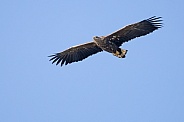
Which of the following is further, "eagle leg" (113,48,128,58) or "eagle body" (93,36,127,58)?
"eagle body" (93,36,127,58)

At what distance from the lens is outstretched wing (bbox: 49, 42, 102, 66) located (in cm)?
2892

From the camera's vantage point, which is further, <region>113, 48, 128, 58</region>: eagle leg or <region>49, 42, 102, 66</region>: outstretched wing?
<region>49, 42, 102, 66</region>: outstretched wing

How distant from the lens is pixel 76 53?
2930 cm

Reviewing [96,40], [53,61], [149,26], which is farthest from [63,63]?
[149,26]

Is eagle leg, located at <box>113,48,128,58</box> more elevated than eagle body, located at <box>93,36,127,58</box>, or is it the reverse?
eagle body, located at <box>93,36,127,58</box>

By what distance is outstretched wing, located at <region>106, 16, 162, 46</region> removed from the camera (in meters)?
27.4

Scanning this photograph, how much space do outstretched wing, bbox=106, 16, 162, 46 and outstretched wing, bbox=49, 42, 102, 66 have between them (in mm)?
1279

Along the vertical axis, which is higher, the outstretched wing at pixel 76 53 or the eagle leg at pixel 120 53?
the outstretched wing at pixel 76 53

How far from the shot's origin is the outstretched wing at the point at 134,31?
27.4 m

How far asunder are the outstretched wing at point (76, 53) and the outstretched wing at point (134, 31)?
4.19ft

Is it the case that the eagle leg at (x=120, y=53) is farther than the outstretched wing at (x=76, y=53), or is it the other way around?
the outstretched wing at (x=76, y=53)

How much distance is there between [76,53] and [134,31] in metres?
3.05

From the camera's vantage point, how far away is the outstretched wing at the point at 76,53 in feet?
94.9

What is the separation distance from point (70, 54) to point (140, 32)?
3536 millimetres
